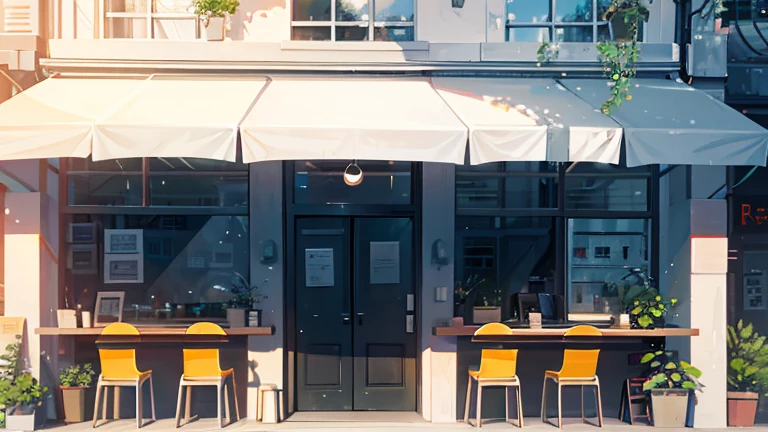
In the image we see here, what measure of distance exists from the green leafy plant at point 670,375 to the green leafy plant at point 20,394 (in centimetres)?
686

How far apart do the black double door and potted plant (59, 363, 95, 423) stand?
8.20 feet

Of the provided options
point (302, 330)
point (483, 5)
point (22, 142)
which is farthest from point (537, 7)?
point (22, 142)

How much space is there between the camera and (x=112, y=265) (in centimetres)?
942

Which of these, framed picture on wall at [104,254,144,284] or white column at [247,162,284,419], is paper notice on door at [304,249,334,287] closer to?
white column at [247,162,284,419]

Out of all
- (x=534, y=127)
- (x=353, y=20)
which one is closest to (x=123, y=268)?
(x=353, y=20)

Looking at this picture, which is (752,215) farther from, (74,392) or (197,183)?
(74,392)

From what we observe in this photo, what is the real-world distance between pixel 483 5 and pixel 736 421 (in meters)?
5.75

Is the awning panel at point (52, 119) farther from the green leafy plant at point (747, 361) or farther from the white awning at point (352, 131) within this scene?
the green leafy plant at point (747, 361)

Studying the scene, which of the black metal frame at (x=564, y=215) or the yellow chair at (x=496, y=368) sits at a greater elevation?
the black metal frame at (x=564, y=215)

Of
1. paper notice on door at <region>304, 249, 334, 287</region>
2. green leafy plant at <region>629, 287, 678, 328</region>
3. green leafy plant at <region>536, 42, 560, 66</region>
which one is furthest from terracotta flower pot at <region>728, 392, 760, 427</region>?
paper notice on door at <region>304, 249, 334, 287</region>

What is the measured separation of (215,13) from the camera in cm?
904

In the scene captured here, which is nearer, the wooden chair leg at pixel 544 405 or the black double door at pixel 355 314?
the wooden chair leg at pixel 544 405

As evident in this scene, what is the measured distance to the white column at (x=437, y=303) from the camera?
30.7 feet

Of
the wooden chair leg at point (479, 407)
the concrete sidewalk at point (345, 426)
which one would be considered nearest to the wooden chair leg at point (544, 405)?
the concrete sidewalk at point (345, 426)
